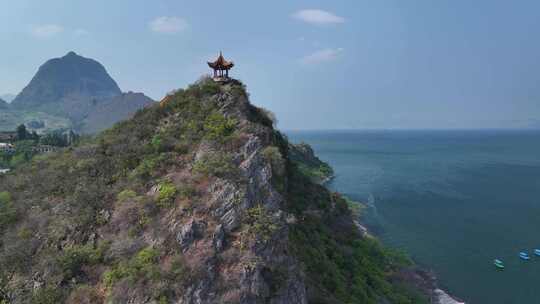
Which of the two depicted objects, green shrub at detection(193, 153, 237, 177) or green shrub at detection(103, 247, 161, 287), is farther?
green shrub at detection(193, 153, 237, 177)

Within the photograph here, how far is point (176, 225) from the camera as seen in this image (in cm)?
2884

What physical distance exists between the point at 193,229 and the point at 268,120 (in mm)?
26807

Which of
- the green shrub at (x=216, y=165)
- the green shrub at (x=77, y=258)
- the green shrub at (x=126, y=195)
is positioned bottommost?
the green shrub at (x=77, y=258)

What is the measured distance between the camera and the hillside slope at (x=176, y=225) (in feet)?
86.2

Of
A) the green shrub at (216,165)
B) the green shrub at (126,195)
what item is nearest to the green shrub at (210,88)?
the green shrub at (216,165)

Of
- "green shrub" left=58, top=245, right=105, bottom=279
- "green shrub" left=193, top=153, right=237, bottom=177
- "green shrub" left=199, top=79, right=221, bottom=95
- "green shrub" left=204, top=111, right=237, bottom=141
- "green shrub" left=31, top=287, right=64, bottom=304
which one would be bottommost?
"green shrub" left=31, top=287, right=64, bottom=304

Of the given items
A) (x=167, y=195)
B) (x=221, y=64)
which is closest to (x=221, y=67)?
(x=221, y=64)

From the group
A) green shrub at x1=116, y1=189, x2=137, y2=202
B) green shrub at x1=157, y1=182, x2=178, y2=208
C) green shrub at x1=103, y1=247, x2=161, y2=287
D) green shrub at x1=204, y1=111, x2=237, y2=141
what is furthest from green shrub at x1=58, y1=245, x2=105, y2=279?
green shrub at x1=204, y1=111, x2=237, y2=141

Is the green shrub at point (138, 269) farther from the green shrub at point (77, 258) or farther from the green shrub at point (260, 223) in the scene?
the green shrub at point (260, 223)

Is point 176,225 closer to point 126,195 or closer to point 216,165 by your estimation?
point 126,195

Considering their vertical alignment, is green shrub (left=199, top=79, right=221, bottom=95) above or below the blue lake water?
above

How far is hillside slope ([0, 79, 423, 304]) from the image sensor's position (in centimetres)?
2628

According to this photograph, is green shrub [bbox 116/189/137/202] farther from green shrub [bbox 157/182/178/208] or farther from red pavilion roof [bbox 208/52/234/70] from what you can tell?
red pavilion roof [bbox 208/52/234/70]

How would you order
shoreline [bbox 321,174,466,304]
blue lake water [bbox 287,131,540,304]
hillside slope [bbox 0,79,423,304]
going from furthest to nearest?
blue lake water [bbox 287,131,540,304]
shoreline [bbox 321,174,466,304]
hillside slope [bbox 0,79,423,304]
